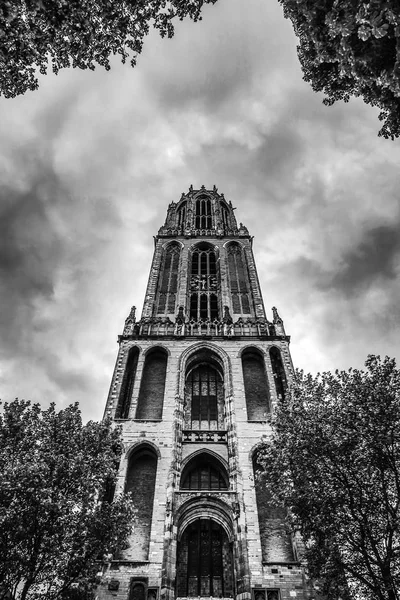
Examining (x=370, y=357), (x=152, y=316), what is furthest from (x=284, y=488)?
(x=152, y=316)

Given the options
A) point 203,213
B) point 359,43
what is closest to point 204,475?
point 359,43

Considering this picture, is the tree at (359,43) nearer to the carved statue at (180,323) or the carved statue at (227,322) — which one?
the carved statue at (227,322)

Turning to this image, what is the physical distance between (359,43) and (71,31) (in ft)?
19.4

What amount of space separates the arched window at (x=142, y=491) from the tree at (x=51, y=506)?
16.9ft

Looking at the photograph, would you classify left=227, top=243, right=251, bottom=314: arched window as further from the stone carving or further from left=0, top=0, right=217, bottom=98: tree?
left=0, top=0, right=217, bottom=98: tree

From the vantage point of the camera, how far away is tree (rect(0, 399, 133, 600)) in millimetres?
12281

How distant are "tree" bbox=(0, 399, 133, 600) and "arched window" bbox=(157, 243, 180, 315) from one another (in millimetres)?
18173

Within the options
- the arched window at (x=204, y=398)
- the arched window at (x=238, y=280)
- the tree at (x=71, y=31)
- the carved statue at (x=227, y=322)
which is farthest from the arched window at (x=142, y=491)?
the tree at (x=71, y=31)

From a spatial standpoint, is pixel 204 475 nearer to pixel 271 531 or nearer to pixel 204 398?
pixel 271 531

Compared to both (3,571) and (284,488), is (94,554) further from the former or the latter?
(284,488)

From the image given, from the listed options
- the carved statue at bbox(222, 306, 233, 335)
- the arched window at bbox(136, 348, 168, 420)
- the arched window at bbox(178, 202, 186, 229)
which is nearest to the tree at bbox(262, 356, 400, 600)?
the arched window at bbox(136, 348, 168, 420)

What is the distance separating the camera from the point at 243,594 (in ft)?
54.0

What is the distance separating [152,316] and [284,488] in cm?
1943

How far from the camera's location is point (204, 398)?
2581 centimetres
